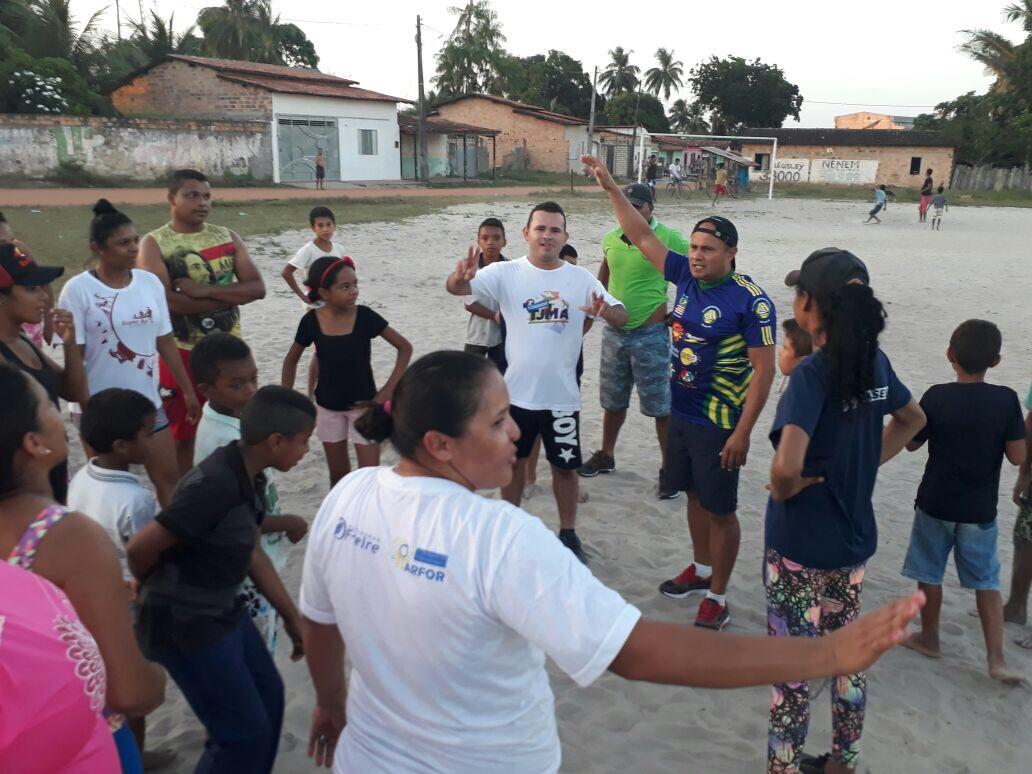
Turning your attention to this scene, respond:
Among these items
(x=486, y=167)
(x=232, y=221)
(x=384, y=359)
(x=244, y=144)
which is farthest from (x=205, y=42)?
(x=384, y=359)

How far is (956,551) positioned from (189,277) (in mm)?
4360

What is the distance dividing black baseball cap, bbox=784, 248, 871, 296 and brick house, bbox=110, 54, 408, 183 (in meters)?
32.6

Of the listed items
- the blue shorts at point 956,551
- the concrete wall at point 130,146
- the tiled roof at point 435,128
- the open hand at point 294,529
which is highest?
the tiled roof at point 435,128

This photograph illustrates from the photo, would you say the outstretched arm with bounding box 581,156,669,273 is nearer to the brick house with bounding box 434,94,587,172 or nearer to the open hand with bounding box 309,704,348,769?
the open hand with bounding box 309,704,348,769

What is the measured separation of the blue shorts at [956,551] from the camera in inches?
144

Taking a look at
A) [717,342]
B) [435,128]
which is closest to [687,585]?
[717,342]

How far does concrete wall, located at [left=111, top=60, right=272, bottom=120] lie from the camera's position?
3300 centimetres

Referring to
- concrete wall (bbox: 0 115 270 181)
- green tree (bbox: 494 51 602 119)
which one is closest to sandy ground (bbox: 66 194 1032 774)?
concrete wall (bbox: 0 115 270 181)

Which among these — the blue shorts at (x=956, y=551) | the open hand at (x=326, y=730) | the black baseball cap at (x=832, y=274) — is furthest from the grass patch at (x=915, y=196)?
the open hand at (x=326, y=730)

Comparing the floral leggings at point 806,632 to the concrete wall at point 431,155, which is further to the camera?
the concrete wall at point 431,155

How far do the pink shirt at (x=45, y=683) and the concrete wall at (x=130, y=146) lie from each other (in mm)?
29096

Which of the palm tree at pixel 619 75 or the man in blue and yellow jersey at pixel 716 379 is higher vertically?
the palm tree at pixel 619 75

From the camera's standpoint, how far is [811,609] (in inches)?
110

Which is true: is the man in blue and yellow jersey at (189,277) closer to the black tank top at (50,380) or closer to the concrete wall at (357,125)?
the black tank top at (50,380)
